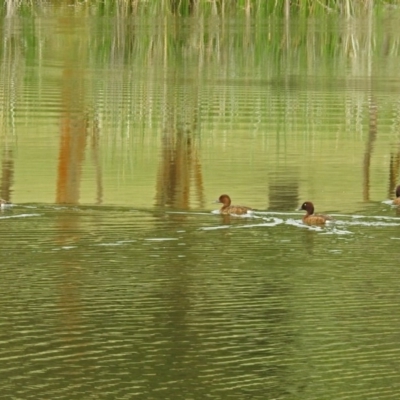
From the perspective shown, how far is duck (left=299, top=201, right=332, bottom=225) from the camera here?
439 inches

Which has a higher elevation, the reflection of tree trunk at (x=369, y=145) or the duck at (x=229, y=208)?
the reflection of tree trunk at (x=369, y=145)

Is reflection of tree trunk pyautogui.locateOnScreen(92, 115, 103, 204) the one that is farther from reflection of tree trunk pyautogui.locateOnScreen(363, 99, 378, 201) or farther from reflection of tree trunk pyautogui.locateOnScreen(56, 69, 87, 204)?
reflection of tree trunk pyautogui.locateOnScreen(363, 99, 378, 201)

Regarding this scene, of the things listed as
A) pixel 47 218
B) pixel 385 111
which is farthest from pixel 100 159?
pixel 385 111

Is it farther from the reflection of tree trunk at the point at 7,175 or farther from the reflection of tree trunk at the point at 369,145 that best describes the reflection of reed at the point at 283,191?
the reflection of tree trunk at the point at 7,175

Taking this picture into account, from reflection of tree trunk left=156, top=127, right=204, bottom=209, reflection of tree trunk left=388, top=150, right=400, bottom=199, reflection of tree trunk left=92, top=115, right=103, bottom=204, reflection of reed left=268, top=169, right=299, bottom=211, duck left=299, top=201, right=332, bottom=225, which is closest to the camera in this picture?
duck left=299, top=201, right=332, bottom=225

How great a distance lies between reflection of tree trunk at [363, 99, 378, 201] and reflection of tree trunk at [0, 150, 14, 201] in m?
2.92

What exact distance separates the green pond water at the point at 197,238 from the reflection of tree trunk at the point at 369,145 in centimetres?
5

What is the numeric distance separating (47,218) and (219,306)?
119 inches

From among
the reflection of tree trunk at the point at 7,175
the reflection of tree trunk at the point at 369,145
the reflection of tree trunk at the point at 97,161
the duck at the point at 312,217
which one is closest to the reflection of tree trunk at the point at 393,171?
the reflection of tree trunk at the point at 369,145

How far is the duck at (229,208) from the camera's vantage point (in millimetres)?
11500

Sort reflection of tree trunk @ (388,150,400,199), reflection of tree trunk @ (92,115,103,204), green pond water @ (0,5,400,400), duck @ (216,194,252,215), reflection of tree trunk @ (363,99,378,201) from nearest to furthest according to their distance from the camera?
green pond water @ (0,5,400,400), duck @ (216,194,252,215), reflection of tree trunk @ (92,115,103,204), reflection of tree trunk @ (363,99,378,201), reflection of tree trunk @ (388,150,400,199)

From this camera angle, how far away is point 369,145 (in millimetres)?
16234

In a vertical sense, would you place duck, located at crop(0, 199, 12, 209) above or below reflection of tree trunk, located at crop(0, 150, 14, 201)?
below

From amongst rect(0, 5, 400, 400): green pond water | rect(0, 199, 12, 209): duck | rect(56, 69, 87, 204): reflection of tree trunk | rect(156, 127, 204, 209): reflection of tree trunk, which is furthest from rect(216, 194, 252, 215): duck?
rect(0, 199, 12, 209): duck
